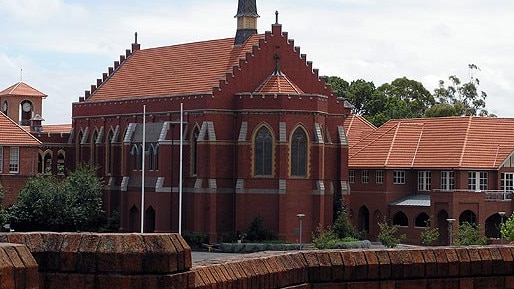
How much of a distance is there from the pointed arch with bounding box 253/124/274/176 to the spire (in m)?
9.55

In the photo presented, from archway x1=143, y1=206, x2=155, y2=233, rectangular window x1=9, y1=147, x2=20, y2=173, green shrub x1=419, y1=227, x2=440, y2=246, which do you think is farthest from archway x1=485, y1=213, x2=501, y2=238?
rectangular window x1=9, y1=147, x2=20, y2=173

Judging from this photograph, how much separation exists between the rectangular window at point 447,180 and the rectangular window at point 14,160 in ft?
100

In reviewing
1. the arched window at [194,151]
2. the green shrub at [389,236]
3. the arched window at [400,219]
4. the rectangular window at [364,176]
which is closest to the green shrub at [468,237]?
the green shrub at [389,236]

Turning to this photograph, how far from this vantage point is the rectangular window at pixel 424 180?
80.5 meters

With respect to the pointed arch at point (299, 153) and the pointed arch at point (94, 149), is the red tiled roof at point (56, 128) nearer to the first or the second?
the pointed arch at point (94, 149)

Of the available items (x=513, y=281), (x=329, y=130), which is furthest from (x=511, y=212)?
(x=513, y=281)

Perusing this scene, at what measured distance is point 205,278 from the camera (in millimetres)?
10164

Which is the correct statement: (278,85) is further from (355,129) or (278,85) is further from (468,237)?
(355,129)

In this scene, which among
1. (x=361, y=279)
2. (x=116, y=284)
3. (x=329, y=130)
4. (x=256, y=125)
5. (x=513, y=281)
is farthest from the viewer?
(x=329, y=130)

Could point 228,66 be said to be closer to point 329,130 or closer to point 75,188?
point 329,130

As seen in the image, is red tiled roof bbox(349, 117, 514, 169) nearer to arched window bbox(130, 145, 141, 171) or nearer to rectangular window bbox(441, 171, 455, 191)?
rectangular window bbox(441, 171, 455, 191)

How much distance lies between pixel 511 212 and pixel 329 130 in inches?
508

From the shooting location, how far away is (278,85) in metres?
76.2

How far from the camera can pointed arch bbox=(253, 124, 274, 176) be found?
7469 cm
